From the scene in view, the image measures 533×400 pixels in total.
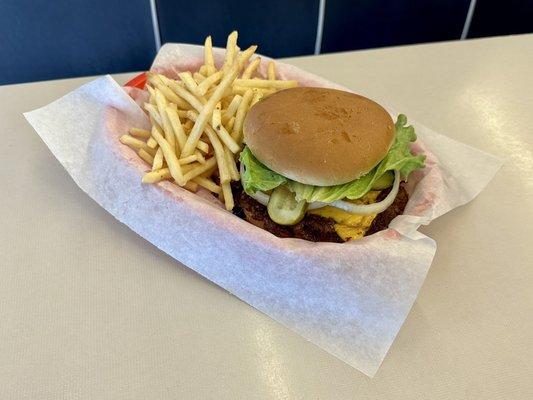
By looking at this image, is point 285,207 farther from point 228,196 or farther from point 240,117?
point 240,117

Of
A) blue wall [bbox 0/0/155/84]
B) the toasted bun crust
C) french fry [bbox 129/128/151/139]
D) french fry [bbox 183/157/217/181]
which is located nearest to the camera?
the toasted bun crust

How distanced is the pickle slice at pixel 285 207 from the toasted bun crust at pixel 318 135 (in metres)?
0.08

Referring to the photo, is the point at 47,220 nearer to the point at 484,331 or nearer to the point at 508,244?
the point at 484,331

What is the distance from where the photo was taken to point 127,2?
7.11 feet

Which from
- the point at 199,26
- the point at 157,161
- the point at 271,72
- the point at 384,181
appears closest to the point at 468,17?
the point at 199,26

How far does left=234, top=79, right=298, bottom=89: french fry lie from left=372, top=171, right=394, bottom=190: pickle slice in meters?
0.43

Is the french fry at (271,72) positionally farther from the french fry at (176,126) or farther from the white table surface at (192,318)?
the white table surface at (192,318)

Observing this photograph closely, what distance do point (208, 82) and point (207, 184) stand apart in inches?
11.7

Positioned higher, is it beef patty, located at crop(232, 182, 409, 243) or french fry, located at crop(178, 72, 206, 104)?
french fry, located at crop(178, 72, 206, 104)

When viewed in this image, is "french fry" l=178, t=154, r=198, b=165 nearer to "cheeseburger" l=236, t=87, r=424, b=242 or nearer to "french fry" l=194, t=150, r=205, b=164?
"french fry" l=194, t=150, r=205, b=164

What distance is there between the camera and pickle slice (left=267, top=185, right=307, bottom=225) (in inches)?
46.4

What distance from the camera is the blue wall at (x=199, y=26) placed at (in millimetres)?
2158

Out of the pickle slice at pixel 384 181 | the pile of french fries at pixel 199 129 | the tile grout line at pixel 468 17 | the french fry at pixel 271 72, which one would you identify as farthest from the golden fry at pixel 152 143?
the tile grout line at pixel 468 17

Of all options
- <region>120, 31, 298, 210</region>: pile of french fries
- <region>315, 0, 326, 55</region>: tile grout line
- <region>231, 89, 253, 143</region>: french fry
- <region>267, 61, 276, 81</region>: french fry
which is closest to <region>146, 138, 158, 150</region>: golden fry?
<region>120, 31, 298, 210</region>: pile of french fries
